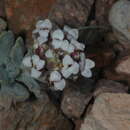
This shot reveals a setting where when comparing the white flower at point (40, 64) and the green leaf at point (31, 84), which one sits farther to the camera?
the green leaf at point (31, 84)

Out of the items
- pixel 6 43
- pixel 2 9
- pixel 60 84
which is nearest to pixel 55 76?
pixel 60 84

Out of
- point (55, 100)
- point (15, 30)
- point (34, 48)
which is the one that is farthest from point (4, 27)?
point (55, 100)

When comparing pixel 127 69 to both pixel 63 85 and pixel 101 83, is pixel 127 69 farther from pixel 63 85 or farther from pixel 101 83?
pixel 63 85

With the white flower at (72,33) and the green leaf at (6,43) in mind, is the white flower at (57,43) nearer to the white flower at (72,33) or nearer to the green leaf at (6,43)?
the white flower at (72,33)

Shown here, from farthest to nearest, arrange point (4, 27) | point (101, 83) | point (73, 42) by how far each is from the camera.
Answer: point (4, 27), point (101, 83), point (73, 42)

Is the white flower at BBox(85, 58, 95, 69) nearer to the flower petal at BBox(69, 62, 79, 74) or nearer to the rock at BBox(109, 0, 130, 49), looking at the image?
the flower petal at BBox(69, 62, 79, 74)

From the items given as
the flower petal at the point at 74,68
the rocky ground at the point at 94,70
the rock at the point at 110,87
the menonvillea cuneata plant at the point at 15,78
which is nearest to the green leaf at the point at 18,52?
the menonvillea cuneata plant at the point at 15,78

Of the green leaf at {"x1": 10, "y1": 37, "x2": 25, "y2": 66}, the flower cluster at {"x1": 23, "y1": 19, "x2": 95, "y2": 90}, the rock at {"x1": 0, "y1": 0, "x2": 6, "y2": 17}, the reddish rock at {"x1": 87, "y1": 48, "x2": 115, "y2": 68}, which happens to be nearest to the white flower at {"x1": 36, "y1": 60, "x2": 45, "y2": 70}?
the flower cluster at {"x1": 23, "y1": 19, "x2": 95, "y2": 90}
